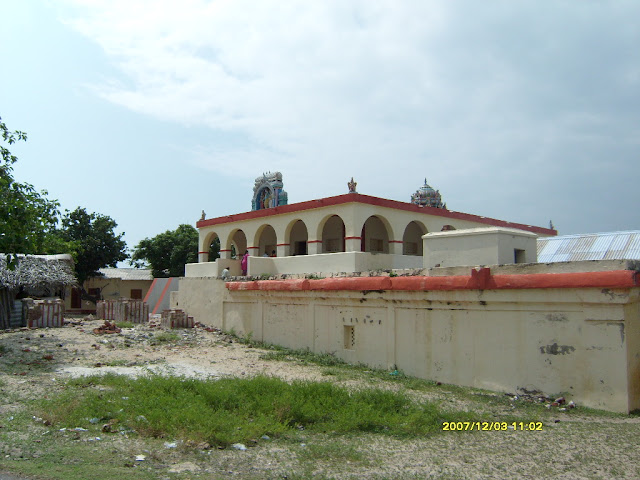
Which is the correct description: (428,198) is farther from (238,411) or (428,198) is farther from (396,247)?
(238,411)

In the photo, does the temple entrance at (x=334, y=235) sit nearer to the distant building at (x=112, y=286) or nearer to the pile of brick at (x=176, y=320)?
the pile of brick at (x=176, y=320)

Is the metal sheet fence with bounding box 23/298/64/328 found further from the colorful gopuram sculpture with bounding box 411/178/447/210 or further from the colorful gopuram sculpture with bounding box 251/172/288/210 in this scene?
the colorful gopuram sculpture with bounding box 411/178/447/210

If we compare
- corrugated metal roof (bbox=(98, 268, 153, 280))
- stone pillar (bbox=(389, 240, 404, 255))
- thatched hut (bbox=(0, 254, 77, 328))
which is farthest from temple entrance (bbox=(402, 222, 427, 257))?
corrugated metal roof (bbox=(98, 268, 153, 280))

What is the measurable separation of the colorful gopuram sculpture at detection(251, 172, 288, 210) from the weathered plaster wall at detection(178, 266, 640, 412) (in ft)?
20.7

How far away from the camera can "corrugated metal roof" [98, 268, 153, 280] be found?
121 feet

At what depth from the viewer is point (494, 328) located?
10.0 meters

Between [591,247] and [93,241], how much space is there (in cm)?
2874

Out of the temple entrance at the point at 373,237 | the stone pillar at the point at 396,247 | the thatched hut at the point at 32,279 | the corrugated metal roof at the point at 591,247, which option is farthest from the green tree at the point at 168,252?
the corrugated metal roof at the point at 591,247

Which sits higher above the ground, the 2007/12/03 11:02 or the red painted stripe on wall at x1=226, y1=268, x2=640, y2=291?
the red painted stripe on wall at x1=226, y1=268, x2=640, y2=291

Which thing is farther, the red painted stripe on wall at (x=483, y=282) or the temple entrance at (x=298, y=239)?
the temple entrance at (x=298, y=239)

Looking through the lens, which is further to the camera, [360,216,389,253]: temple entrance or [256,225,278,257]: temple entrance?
[256,225,278,257]: temple entrance

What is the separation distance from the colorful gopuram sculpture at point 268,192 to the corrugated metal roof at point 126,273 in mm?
18702

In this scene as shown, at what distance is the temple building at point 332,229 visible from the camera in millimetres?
16344

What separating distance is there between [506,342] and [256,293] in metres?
9.11
